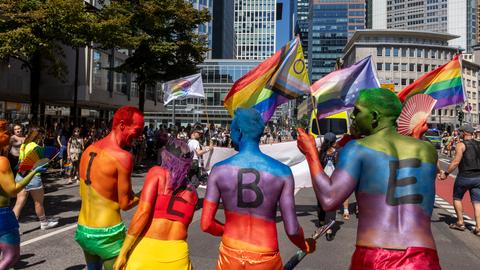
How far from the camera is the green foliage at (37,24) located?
42.5 ft

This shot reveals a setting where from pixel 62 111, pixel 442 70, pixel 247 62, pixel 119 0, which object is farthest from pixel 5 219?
pixel 247 62

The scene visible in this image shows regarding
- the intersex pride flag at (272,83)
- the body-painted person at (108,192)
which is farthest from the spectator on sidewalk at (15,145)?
the body-painted person at (108,192)

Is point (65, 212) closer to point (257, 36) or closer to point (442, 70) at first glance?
point (442, 70)

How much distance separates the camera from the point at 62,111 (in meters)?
31.5

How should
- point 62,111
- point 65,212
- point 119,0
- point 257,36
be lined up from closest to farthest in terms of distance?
point 65,212 < point 119,0 < point 62,111 < point 257,36

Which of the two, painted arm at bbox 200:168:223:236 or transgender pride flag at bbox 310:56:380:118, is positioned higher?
transgender pride flag at bbox 310:56:380:118

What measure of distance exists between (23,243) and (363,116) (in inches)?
237

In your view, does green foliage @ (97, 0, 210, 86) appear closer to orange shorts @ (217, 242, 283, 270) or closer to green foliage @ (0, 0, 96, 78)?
green foliage @ (0, 0, 96, 78)

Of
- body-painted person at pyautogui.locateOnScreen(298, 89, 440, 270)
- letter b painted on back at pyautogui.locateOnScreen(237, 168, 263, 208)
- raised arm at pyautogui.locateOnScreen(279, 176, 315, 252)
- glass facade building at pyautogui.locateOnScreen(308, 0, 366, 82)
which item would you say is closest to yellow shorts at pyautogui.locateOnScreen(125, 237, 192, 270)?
letter b painted on back at pyautogui.locateOnScreen(237, 168, 263, 208)

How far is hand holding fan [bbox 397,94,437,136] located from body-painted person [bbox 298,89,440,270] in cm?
158

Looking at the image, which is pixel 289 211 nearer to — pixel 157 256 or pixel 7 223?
pixel 157 256

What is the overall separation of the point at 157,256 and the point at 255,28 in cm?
17402

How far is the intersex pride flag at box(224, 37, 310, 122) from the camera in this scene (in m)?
6.72

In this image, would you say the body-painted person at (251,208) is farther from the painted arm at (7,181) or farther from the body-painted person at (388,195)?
the painted arm at (7,181)
